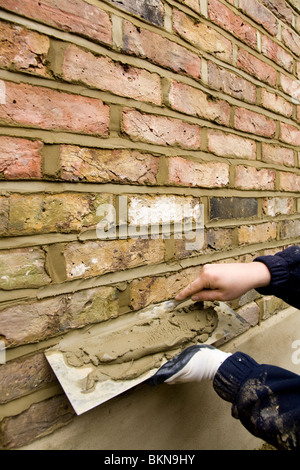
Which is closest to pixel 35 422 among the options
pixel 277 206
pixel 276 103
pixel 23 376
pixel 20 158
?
pixel 23 376

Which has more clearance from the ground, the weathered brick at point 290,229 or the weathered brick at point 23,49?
the weathered brick at point 23,49

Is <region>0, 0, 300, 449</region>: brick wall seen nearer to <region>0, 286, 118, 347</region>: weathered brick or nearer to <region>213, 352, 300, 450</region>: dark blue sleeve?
<region>0, 286, 118, 347</region>: weathered brick

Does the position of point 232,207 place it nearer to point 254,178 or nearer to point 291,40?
point 254,178

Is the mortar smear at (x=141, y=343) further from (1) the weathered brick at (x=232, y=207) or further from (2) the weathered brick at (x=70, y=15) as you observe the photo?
(2) the weathered brick at (x=70, y=15)

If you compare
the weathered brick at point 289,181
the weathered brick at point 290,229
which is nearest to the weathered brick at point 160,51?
the weathered brick at point 289,181

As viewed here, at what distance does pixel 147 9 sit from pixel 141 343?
856 millimetres

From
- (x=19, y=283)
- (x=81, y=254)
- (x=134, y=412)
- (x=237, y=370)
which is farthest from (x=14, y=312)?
(x=237, y=370)

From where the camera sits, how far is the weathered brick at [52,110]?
572 mm

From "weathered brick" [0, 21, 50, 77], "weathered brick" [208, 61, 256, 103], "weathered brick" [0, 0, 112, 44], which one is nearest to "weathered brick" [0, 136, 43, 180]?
"weathered brick" [0, 21, 50, 77]

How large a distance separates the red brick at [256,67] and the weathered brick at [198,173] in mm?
390

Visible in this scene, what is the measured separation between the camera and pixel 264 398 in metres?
0.64

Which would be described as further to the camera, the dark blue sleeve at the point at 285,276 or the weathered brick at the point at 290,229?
the weathered brick at the point at 290,229

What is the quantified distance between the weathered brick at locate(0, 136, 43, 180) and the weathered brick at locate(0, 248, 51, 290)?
0.15 meters

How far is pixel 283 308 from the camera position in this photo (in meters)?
1.30
